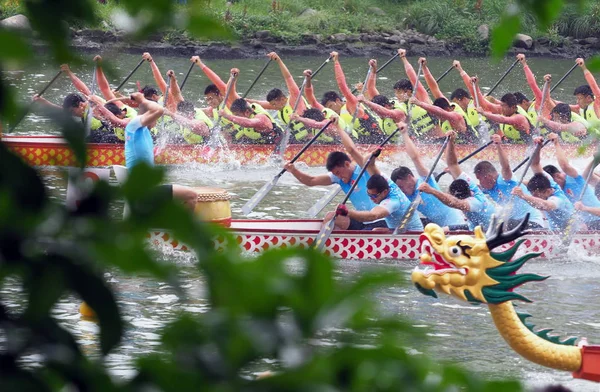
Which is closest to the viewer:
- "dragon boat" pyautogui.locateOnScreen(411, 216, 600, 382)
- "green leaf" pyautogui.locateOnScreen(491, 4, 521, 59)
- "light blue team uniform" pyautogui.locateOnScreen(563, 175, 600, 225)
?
"green leaf" pyautogui.locateOnScreen(491, 4, 521, 59)

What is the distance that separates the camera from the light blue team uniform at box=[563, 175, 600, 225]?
8203mm

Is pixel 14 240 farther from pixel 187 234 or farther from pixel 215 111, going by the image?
pixel 215 111

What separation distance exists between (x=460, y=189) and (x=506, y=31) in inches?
258

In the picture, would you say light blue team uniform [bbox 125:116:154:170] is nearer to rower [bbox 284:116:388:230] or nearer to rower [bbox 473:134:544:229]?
rower [bbox 284:116:388:230]

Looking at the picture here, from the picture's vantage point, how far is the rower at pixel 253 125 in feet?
37.5

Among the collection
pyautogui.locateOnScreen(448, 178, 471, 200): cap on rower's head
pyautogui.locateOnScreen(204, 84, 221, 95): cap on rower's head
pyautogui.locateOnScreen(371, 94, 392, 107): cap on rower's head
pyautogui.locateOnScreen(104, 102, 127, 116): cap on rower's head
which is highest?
pyautogui.locateOnScreen(448, 178, 471, 200): cap on rower's head

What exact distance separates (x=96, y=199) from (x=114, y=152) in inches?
387

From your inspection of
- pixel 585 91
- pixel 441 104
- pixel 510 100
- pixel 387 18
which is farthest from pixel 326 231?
pixel 387 18

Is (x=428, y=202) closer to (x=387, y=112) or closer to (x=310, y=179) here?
(x=310, y=179)

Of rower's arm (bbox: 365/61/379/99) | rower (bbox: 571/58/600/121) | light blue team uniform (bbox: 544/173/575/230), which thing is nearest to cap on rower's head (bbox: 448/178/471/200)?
light blue team uniform (bbox: 544/173/575/230)

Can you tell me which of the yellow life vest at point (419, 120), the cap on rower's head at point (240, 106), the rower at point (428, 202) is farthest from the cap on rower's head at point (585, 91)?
the rower at point (428, 202)

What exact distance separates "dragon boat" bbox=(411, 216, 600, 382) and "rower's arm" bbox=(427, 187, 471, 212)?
3326 mm

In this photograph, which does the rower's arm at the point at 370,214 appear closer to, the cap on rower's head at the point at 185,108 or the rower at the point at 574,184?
the rower at the point at 574,184

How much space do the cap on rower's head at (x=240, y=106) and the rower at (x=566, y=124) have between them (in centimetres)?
315
